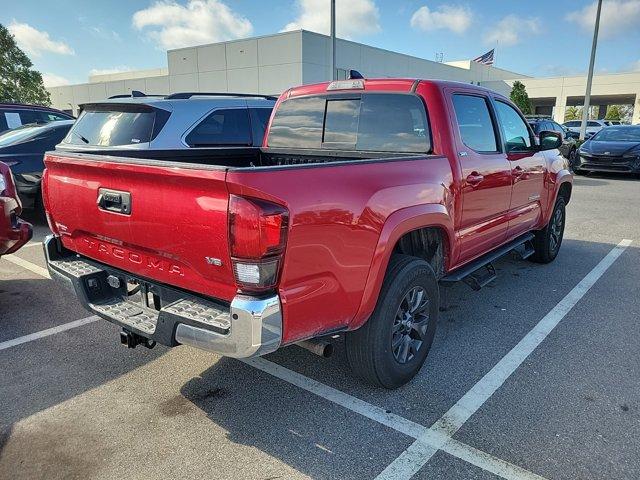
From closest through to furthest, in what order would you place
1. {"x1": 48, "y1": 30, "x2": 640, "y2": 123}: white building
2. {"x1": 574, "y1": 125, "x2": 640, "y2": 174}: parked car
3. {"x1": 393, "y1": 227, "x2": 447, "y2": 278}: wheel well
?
{"x1": 393, "y1": 227, "x2": 447, "y2": 278}: wheel well
{"x1": 574, "y1": 125, "x2": 640, "y2": 174}: parked car
{"x1": 48, "y1": 30, "x2": 640, "y2": 123}: white building

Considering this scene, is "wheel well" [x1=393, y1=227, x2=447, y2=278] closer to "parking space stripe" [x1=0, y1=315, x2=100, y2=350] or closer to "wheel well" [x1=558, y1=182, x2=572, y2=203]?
"parking space stripe" [x1=0, y1=315, x2=100, y2=350]

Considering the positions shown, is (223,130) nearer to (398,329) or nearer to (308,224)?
(398,329)

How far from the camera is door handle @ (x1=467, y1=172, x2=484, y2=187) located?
370 centimetres

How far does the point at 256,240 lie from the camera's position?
2.13 m

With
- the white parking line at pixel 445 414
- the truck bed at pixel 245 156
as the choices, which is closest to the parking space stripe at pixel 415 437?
the white parking line at pixel 445 414

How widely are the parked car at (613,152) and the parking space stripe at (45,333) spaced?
42.4 feet

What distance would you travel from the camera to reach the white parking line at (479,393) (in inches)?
96.4

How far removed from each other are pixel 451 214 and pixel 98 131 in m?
4.32

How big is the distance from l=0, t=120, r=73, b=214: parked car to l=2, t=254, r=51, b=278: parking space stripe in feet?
4.94

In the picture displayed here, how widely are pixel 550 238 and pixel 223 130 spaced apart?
168 inches

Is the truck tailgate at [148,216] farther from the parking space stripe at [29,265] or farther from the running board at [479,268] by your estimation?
the parking space stripe at [29,265]

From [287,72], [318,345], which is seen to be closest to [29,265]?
[318,345]

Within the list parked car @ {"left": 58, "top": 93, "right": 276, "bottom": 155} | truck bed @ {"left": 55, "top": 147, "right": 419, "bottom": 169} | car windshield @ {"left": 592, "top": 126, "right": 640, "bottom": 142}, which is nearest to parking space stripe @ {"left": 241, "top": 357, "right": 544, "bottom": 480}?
truck bed @ {"left": 55, "top": 147, "right": 419, "bottom": 169}

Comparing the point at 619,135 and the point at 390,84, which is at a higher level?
the point at 390,84
